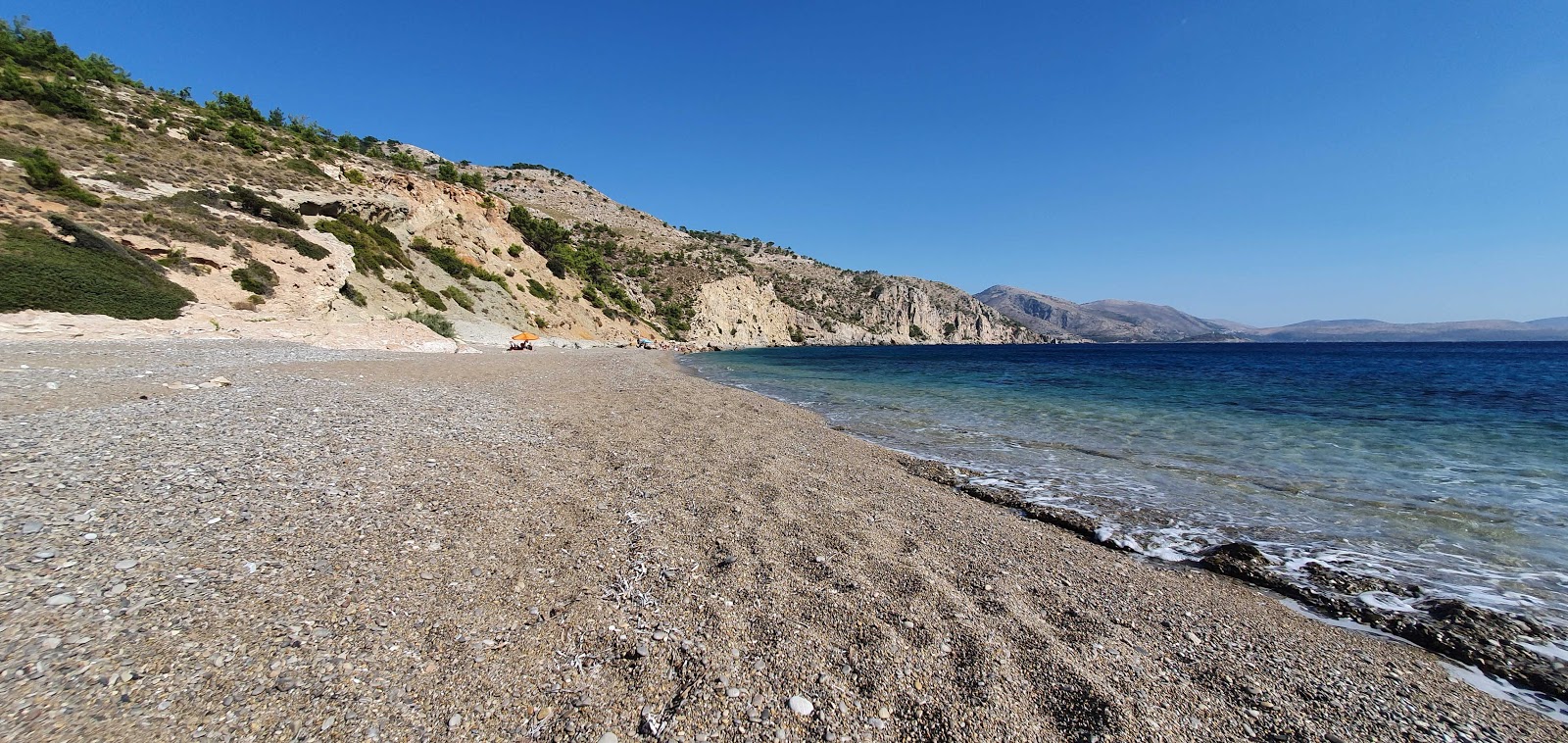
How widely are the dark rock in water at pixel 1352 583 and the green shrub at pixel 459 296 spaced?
39.3 metres

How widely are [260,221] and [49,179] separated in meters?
5.99

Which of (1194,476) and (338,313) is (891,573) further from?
(338,313)

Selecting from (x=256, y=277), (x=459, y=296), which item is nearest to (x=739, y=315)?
(x=459, y=296)

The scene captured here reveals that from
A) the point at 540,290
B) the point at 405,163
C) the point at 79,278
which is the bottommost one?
the point at 79,278

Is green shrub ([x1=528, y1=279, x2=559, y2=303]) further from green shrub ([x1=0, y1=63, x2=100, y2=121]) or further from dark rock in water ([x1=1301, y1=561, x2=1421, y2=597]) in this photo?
dark rock in water ([x1=1301, y1=561, x2=1421, y2=597])

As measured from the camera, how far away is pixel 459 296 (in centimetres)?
3412

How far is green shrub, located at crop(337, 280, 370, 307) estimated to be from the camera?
1004 inches

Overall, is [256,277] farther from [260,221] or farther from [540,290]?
[540,290]

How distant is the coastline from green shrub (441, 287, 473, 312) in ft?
97.2

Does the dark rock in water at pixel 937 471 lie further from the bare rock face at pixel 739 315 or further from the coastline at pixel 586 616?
the bare rock face at pixel 739 315

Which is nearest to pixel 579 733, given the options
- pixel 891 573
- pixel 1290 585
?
pixel 891 573

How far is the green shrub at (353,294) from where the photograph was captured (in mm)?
25503

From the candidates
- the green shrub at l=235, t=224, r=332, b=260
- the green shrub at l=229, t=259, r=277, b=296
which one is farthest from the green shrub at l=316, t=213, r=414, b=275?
the green shrub at l=229, t=259, r=277, b=296

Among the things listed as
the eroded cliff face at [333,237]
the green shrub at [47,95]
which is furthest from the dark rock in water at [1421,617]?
the green shrub at [47,95]
